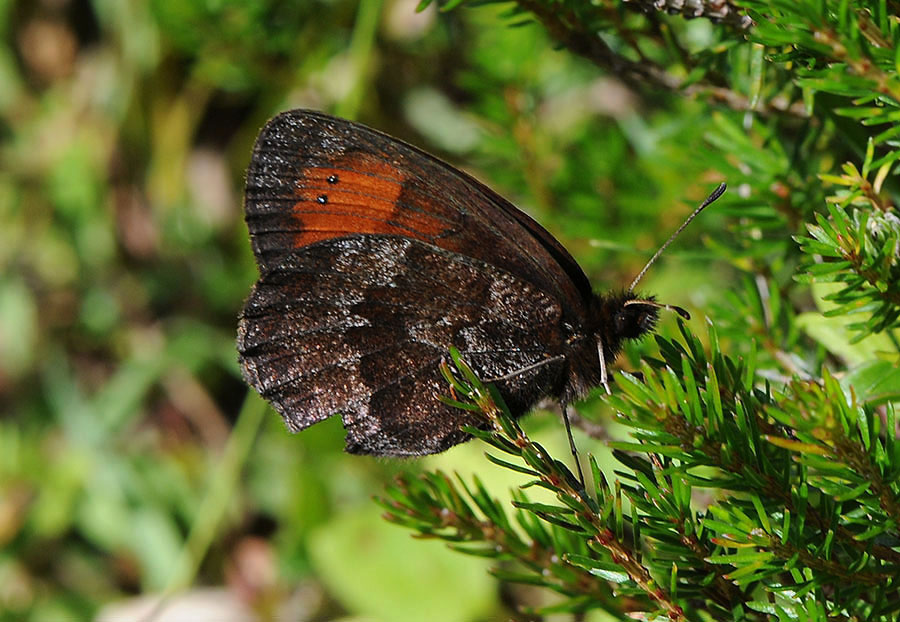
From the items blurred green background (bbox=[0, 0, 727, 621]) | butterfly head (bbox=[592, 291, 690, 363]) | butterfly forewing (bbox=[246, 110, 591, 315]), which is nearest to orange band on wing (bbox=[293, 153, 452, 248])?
butterfly forewing (bbox=[246, 110, 591, 315])

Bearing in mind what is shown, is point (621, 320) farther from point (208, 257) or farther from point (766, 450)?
point (208, 257)

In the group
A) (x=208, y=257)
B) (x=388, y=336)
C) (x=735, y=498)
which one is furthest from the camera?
(x=208, y=257)

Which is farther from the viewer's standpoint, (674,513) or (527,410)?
(527,410)

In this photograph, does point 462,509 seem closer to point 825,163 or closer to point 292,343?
point 292,343

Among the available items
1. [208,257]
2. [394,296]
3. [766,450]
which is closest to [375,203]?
[394,296]

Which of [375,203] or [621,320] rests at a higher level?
[375,203]

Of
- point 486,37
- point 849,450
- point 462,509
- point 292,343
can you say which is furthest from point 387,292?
point 486,37

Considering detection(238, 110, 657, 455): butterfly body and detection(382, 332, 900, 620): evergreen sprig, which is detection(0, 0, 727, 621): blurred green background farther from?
detection(382, 332, 900, 620): evergreen sprig

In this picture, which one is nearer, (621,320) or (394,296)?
(621,320)
